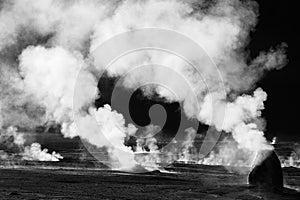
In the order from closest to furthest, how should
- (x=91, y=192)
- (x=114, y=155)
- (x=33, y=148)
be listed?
(x=91, y=192) < (x=114, y=155) < (x=33, y=148)

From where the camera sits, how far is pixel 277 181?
6606cm

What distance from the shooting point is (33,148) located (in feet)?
650

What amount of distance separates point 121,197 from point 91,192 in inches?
256

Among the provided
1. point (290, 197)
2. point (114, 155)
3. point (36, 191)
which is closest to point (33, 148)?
point (114, 155)

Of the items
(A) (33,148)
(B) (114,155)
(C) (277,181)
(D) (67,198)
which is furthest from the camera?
(A) (33,148)

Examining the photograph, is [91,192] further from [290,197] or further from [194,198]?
[290,197]

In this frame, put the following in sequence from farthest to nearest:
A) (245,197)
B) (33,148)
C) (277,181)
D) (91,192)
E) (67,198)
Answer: (33,148), (277,181), (91,192), (245,197), (67,198)

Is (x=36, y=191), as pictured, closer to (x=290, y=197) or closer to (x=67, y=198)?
(x=67, y=198)

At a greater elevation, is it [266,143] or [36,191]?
[266,143]

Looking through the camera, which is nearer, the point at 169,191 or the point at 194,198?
the point at 194,198

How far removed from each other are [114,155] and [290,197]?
96.3m

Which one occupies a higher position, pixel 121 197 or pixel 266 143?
pixel 266 143

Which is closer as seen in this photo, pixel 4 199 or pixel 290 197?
pixel 4 199


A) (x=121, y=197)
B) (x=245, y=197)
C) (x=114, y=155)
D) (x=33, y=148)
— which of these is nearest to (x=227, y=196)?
(x=245, y=197)
